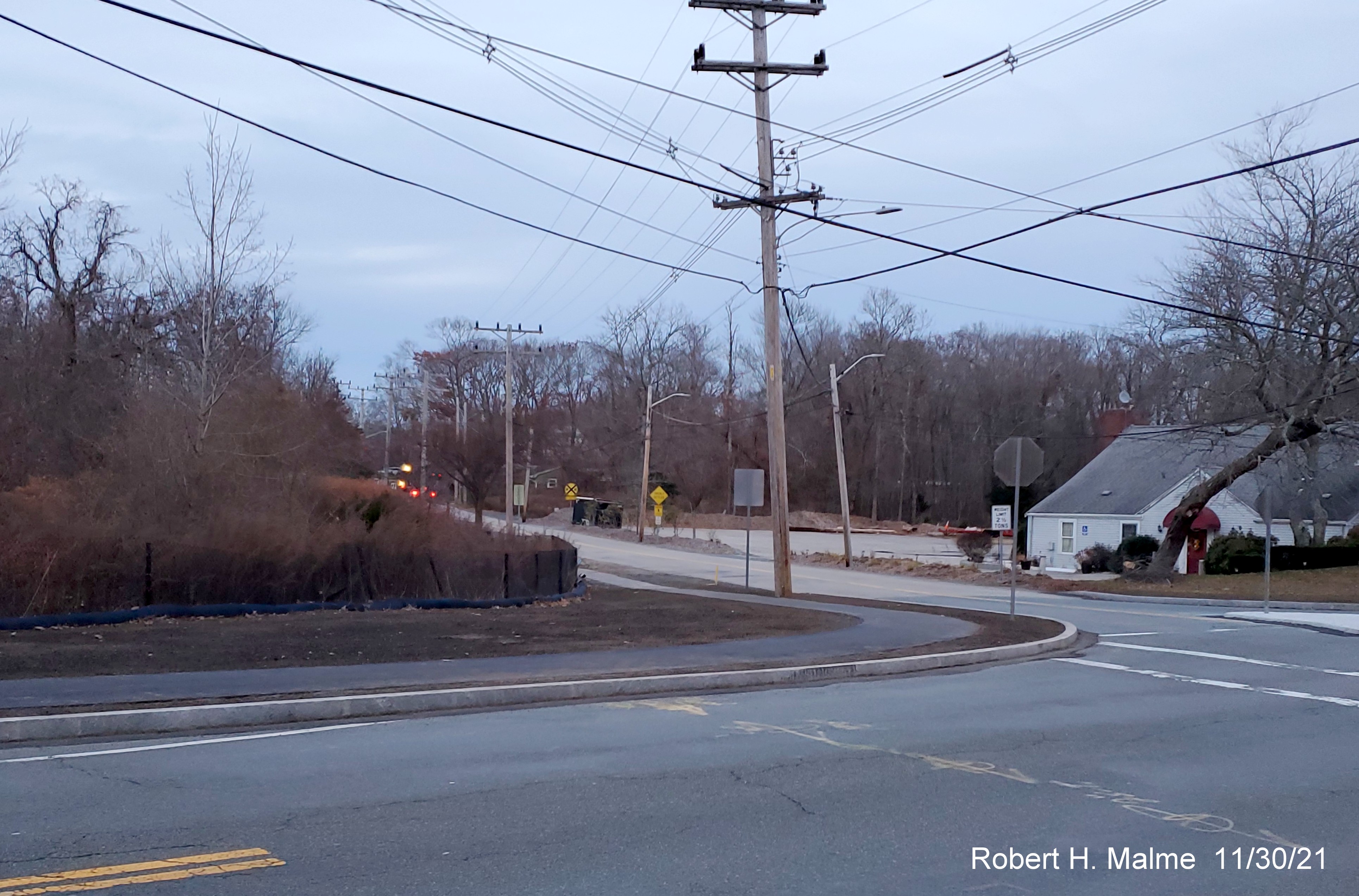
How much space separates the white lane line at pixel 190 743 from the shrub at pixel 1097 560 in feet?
138

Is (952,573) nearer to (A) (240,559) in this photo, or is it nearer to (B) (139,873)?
(A) (240,559)

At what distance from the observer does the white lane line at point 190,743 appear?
834 cm

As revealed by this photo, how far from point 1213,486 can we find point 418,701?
3245 centimetres

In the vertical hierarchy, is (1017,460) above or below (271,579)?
above

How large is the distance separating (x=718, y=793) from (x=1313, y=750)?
5.32 meters

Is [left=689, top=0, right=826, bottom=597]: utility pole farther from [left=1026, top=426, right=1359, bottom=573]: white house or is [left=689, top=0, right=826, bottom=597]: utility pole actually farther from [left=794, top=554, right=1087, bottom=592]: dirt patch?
[left=1026, top=426, right=1359, bottom=573]: white house

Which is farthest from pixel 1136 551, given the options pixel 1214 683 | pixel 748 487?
pixel 1214 683

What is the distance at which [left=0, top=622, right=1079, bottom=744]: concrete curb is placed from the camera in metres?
9.31

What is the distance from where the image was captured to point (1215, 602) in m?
29.3

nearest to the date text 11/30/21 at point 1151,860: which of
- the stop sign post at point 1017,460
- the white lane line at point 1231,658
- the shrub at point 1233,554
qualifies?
the white lane line at point 1231,658

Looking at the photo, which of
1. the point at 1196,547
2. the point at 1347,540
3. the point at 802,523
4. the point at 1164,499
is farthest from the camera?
the point at 802,523

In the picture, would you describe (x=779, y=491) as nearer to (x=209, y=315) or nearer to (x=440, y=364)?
(x=209, y=315)

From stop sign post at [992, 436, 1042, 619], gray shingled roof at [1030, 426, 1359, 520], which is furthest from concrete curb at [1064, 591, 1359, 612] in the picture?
stop sign post at [992, 436, 1042, 619]

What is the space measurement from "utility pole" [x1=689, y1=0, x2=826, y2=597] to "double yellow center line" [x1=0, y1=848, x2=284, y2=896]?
1817 cm
